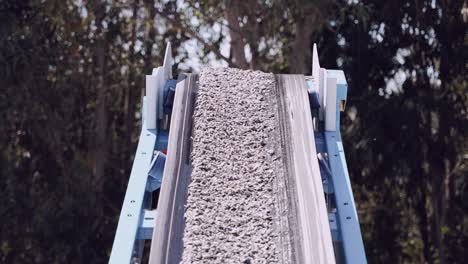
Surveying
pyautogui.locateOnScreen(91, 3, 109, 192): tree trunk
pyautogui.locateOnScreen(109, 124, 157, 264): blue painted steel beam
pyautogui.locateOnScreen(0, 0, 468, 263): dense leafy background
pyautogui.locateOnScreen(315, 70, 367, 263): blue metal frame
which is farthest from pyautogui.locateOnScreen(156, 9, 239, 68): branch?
pyautogui.locateOnScreen(109, 124, 157, 264): blue painted steel beam

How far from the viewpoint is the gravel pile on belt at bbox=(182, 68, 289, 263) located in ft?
13.3

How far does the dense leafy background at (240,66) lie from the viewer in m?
10.0

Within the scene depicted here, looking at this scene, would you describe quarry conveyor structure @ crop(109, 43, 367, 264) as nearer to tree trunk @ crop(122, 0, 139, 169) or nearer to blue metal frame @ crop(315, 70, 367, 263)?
blue metal frame @ crop(315, 70, 367, 263)

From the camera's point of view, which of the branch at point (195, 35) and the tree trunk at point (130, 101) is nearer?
the branch at point (195, 35)

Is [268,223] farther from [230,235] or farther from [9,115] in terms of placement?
[9,115]

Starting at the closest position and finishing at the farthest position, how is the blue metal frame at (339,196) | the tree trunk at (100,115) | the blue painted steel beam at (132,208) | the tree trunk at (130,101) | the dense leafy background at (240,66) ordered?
the blue painted steel beam at (132,208)
the blue metal frame at (339,196)
the dense leafy background at (240,66)
the tree trunk at (100,115)
the tree trunk at (130,101)

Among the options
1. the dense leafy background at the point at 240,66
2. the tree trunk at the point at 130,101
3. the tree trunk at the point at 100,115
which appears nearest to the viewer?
the dense leafy background at the point at 240,66

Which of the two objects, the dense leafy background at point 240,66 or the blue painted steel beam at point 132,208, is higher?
the dense leafy background at point 240,66

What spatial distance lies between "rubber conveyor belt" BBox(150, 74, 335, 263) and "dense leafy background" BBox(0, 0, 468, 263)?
4392mm

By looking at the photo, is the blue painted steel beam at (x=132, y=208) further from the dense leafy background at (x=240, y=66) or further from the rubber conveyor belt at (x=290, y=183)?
the dense leafy background at (x=240, y=66)

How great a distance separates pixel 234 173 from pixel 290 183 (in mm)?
307

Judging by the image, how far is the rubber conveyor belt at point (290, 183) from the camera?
399 cm

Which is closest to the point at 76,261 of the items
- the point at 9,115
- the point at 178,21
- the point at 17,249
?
the point at 17,249

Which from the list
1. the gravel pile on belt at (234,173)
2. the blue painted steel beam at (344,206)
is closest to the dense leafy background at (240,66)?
the gravel pile on belt at (234,173)
